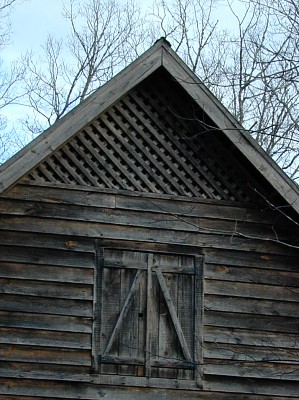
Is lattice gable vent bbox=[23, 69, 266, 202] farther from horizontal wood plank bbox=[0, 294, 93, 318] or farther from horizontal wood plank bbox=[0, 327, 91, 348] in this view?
horizontal wood plank bbox=[0, 327, 91, 348]

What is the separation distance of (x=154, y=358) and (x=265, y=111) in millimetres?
16395

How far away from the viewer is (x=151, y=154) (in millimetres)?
12695

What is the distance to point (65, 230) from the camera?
12.1m

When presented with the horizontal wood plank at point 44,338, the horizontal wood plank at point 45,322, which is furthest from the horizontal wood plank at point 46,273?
the horizontal wood plank at point 44,338

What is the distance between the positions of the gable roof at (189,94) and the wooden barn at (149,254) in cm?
1

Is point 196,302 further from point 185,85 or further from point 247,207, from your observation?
point 185,85

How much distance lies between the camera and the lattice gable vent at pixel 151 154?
12.4 m

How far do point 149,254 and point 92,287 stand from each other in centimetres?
83

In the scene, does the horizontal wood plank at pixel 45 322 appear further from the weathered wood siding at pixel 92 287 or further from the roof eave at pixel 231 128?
the roof eave at pixel 231 128

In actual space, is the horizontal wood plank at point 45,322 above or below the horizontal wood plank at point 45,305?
below

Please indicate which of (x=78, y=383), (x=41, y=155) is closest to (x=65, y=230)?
(x=41, y=155)

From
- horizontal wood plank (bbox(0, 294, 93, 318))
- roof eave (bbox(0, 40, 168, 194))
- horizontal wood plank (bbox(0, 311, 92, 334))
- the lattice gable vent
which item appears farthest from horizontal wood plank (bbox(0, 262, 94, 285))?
the lattice gable vent

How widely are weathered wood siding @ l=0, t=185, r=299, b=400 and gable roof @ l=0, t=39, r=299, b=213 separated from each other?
0.57 m

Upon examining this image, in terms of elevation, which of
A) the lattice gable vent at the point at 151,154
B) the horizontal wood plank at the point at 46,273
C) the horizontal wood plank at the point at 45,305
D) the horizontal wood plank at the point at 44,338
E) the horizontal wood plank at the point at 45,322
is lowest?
the horizontal wood plank at the point at 44,338
